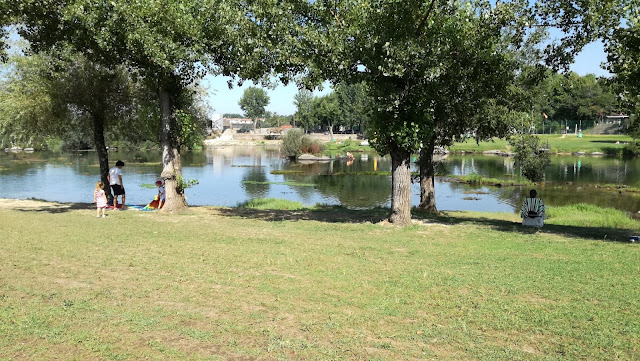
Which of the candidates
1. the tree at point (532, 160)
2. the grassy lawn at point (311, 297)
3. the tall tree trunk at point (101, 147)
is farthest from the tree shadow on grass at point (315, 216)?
the tree at point (532, 160)

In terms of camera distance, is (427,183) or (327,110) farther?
(327,110)

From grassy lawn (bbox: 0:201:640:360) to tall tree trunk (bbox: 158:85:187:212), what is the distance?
232 inches

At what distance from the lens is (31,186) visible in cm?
4378

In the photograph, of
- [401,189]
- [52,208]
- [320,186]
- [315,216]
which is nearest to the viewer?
[401,189]

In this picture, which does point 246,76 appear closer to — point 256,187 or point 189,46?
point 189,46

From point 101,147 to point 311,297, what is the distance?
1937 cm

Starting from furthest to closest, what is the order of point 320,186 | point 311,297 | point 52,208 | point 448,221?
point 320,186
point 52,208
point 448,221
point 311,297

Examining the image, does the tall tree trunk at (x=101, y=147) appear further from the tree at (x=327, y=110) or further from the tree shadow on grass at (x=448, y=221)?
the tree at (x=327, y=110)

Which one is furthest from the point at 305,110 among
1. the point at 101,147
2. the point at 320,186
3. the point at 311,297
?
the point at 311,297

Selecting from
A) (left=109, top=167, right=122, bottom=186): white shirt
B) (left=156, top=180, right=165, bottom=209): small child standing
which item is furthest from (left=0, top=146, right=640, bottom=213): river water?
(left=109, top=167, right=122, bottom=186): white shirt

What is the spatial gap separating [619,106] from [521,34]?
3782 millimetres

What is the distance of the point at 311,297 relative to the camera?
7938 millimetres

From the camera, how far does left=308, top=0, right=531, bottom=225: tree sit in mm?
15086

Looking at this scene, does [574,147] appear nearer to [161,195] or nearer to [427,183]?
[427,183]
